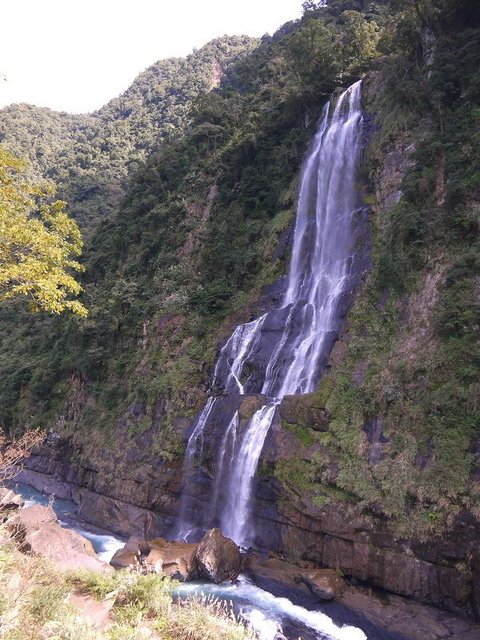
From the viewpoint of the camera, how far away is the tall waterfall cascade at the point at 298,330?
55.7 ft

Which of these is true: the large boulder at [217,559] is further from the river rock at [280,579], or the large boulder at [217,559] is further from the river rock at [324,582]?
the river rock at [324,582]

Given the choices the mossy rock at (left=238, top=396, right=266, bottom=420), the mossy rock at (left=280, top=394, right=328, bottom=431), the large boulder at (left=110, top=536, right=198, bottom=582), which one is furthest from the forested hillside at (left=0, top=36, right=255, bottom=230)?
the large boulder at (left=110, top=536, right=198, bottom=582)

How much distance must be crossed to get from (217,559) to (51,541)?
450cm

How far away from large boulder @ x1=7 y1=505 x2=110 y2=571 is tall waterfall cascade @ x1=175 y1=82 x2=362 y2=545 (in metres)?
5.13

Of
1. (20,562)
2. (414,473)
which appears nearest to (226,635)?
(20,562)

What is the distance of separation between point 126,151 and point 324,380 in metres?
66.8

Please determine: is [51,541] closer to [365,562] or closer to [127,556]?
[127,556]

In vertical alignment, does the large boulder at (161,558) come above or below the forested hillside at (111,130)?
below

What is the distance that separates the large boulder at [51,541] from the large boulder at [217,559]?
288 centimetres

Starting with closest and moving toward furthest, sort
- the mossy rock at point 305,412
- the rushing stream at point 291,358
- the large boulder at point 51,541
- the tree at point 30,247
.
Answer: the tree at point 30,247
the large boulder at point 51,541
the rushing stream at point 291,358
the mossy rock at point 305,412

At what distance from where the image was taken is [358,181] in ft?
76.0

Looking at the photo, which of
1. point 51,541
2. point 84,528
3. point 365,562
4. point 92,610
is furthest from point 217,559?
point 84,528

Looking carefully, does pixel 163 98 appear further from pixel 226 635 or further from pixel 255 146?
pixel 226 635

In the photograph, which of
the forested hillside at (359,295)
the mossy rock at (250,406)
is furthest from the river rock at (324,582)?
the mossy rock at (250,406)
